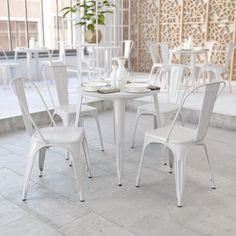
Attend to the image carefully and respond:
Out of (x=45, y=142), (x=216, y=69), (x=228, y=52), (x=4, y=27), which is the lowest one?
(x=45, y=142)

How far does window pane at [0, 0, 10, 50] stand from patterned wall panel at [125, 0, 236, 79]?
332 centimetres

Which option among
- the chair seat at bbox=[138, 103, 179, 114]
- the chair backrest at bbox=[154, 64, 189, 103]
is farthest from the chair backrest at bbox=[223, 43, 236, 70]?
the chair seat at bbox=[138, 103, 179, 114]

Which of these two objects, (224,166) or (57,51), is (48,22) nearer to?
(57,51)

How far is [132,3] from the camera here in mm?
8539

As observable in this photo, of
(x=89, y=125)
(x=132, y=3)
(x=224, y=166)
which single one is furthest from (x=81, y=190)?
(x=132, y=3)

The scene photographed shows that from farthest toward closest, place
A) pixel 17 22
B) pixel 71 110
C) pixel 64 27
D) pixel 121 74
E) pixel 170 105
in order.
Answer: pixel 64 27 < pixel 17 22 < pixel 170 105 < pixel 71 110 < pixel 121 74

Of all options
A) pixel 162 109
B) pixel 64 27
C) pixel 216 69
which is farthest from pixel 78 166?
pixel 64 27

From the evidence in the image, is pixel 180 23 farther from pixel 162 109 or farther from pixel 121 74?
pixel 121 74

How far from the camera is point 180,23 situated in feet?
24.8

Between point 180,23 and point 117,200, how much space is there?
20.1 ft

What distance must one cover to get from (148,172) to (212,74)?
13.0 ft

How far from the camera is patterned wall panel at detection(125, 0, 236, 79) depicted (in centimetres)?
693

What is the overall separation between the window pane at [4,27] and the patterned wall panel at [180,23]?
3.32 meters

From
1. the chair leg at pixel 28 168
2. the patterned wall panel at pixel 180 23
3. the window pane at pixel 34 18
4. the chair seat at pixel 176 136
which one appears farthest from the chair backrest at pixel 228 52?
the window pane at pixel 34 18
